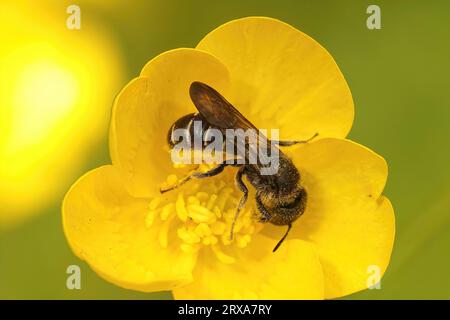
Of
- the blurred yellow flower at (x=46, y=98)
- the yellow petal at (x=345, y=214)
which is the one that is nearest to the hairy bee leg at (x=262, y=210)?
the yellow petal at (x=345, y=214)

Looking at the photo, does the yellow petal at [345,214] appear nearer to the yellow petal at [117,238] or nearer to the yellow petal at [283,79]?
the yellow petal at [283,79]

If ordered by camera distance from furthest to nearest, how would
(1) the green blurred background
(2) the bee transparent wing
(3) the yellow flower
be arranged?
(1) the green blurred background < (3) the yellow flower < (2) the bee transparent wing

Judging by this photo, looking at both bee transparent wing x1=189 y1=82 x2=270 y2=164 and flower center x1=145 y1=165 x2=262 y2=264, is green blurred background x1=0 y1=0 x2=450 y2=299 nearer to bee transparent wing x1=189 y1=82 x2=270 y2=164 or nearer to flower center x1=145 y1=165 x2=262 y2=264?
flower center x1=145 y1=165 x2=262 y2=264

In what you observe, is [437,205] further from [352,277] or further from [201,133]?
[201,133]

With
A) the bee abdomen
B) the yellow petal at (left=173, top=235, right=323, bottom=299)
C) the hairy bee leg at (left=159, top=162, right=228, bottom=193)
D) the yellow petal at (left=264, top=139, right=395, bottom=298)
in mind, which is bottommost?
the yellow petal at (left=173, top=235, right=323, bottom=299)

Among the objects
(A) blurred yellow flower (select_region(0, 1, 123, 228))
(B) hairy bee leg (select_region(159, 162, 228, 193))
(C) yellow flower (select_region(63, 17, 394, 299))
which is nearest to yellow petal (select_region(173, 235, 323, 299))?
(C) yellow flower (select_region(63, 17, 394, 299))

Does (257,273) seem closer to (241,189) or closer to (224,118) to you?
(241,189)

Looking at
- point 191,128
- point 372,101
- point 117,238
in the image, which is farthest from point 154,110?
point 372,101
